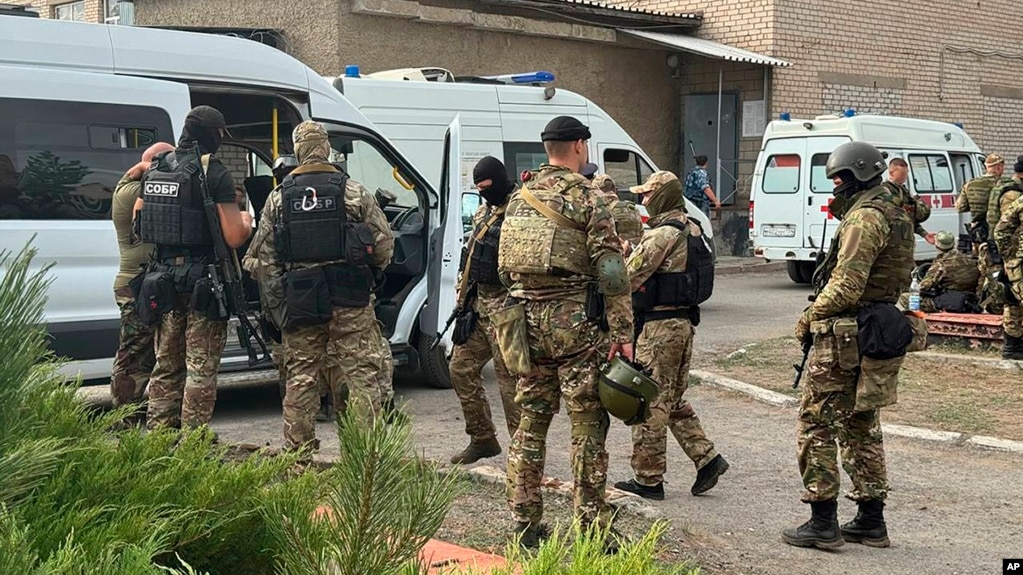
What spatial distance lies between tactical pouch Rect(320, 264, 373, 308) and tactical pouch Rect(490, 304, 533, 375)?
4.01 feet

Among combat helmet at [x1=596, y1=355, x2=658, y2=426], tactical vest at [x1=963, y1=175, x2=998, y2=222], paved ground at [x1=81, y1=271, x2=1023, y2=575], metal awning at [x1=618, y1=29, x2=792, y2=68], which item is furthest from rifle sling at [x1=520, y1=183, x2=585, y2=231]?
metal awning at [x1=618, y1=29, x2=792, y2=68]

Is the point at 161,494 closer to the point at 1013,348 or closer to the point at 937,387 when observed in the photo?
the point at 937,387

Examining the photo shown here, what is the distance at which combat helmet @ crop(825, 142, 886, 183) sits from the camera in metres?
4.69

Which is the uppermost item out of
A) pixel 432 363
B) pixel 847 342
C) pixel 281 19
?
pixel 281 19

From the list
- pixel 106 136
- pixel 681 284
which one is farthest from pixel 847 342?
pixel 106 136

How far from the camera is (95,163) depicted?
6.79 metres

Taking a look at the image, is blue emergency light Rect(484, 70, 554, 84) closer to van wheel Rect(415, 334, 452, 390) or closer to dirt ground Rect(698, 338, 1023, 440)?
dirt ground Rect(698, 338, 1023, 440)

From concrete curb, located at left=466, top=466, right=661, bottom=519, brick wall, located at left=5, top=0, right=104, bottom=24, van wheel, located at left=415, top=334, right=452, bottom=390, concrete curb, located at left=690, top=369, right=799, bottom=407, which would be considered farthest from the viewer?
brick wall, located at left=5, top=0, right=104, bottom=24

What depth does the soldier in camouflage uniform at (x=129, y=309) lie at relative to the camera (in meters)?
6.07

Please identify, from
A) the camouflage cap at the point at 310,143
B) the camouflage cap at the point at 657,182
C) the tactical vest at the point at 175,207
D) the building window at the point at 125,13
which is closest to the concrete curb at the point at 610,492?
the camouflage cap at the point at 657,182

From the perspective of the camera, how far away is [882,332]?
4.56 meters

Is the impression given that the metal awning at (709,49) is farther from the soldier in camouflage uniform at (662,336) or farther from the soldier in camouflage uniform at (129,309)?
the soldier in camouflage uniform at (129,309)

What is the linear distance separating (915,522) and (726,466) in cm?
93

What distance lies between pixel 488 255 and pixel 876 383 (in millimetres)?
2062
